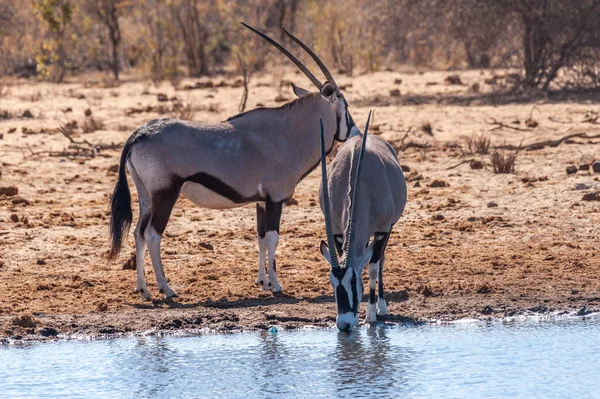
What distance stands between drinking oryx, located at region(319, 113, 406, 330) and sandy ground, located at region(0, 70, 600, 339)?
71 centimetres

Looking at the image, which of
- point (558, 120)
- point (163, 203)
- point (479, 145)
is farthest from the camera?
point (558, 120)

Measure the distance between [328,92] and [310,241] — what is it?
6.28 ft

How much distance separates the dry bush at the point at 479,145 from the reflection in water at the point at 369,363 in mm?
6296

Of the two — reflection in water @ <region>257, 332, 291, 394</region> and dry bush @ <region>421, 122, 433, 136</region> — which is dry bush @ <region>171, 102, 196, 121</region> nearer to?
dry bush @ <region>421, 122, 433, 136</region>

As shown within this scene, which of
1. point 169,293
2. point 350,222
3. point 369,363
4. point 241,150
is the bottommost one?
point 369,363

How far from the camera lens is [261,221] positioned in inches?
334

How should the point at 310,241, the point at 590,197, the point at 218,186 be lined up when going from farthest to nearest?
the point at 590,197, the point at 310,241, the point at 218,186

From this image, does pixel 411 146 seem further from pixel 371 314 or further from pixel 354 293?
pixel 354 293

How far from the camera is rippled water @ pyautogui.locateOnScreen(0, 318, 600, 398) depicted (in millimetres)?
6371

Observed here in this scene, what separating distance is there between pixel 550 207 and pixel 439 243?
1.55 meters

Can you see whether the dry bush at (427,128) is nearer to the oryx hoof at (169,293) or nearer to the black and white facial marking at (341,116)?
the black and white facial marking at (341,116)

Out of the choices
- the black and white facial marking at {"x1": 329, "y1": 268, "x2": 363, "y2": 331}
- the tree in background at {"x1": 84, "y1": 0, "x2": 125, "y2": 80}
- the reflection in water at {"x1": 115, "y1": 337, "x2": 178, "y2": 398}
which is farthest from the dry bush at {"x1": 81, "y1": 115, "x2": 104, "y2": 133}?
the tree in background at {"x1": 84, "y1": 0, "x2": 125, "y2": 80}

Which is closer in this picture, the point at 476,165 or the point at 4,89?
the point at 476,165

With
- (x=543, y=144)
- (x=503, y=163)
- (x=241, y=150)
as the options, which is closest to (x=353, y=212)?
(x=241, y=150)
